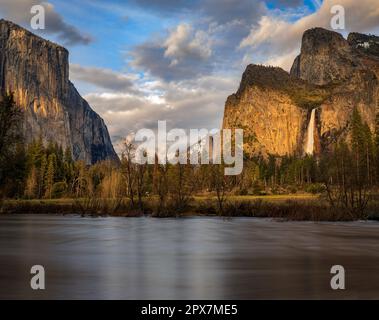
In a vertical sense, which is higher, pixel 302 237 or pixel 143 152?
pixel 143 152

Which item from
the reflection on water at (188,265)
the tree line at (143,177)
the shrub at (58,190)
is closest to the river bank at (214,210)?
the tree line at (143,177)

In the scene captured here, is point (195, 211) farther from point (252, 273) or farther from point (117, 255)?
point (252, 273)

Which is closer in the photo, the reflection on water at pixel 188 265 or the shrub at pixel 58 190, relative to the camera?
the reflection on water at pixel 188 265

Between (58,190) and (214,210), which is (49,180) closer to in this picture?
(58,190)

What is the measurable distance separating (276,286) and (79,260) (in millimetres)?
7690

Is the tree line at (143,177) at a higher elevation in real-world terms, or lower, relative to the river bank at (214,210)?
higher

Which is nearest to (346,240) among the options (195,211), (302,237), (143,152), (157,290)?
(302,237)

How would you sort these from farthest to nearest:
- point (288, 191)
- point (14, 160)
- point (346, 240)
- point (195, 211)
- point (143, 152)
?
point (288, 191), point (143, 152), point (195, 211), point (14, 160), point (346, 240)

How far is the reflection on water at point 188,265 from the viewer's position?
1102 centimetres

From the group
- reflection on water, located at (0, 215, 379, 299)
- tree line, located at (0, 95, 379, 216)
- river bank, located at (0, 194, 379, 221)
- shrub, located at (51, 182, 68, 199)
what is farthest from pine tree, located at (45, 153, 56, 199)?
reflection on water, located at (0, 215, 379, 299)

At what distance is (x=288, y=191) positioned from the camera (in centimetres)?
11388

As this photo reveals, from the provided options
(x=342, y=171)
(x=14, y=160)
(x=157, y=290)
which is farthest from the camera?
(x=342, y=171)

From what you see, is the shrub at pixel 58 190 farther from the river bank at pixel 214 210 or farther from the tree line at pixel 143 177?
the river bank at pixel 214 210

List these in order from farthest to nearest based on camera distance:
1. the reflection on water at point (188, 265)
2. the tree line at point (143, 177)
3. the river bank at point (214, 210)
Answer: the tree line at point (143, 177) < the river bank at point (214, 210) < the reflection on water at point (188, 265)
